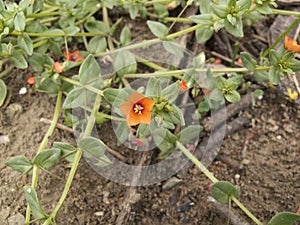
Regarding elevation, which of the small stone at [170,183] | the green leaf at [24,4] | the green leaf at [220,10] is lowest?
the small stone at [170,183]

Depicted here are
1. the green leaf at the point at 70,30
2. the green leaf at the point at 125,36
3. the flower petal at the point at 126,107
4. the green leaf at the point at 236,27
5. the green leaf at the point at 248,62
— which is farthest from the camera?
the green leaf at the point at 125,36

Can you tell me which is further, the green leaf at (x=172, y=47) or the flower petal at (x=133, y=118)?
the green leaf at (x=172, y=47)

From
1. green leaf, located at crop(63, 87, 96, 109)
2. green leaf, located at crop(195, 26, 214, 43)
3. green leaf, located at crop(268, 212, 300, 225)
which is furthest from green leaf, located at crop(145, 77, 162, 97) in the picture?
green leaf, located at crop(268, 212, 300, 225)

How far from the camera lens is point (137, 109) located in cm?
221

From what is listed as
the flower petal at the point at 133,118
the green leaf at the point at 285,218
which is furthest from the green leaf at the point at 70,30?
the green leaf at the point at 285,218

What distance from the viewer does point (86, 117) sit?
2777 mm

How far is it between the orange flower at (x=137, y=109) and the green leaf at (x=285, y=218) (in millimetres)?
817

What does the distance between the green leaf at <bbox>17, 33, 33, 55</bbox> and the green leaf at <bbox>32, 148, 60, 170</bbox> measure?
580 millimetres

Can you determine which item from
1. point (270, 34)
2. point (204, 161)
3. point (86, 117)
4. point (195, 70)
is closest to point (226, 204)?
point (204, 161)

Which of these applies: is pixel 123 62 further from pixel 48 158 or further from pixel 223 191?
pixel 223 191

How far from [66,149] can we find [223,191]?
0.86 m

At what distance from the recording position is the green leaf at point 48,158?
2.39m

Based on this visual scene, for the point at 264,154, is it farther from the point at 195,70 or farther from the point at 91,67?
the point at 91,67

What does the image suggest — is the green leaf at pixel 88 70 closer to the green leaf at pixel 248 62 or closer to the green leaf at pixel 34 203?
the green leaf at pixel 34 203
